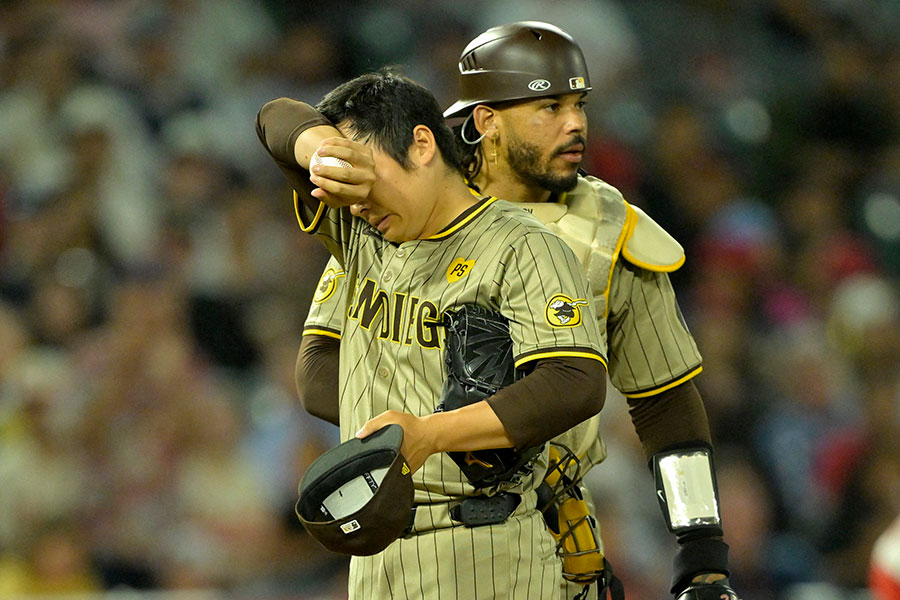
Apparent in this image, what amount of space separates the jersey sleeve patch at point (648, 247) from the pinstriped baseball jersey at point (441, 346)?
20.2 inches

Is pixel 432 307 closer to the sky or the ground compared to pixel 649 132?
closer to the ground

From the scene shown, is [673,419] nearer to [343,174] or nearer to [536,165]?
[536,165]

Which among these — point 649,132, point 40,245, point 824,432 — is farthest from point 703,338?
point 40,245

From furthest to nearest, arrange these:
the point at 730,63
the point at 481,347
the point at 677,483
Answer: the point at 730,63, the point at 677,483, the point at 481,347

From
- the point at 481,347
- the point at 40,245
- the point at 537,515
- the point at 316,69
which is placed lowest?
the point at 537,515

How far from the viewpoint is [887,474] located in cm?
514

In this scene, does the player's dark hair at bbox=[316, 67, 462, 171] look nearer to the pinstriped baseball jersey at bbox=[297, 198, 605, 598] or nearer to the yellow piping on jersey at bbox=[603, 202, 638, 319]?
the pinstriped baseball jersey at bbox=[297, 198, 605, 598]

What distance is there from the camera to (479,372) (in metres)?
1.86

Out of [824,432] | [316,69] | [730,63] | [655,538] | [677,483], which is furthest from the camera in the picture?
[730,63]

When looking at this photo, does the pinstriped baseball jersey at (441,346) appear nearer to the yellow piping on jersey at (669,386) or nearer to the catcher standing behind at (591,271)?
the catcher standing behind at (591,271)

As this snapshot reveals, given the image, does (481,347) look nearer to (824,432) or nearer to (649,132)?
(824,432)

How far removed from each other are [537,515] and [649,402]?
0.61 meters

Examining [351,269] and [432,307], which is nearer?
[432,307]

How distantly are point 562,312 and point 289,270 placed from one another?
3741 mm
